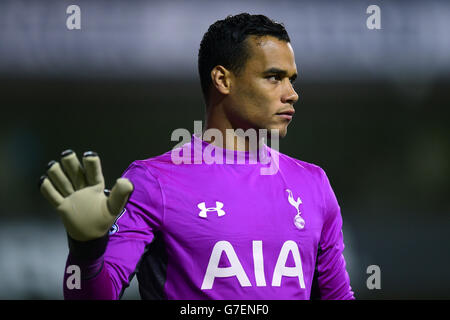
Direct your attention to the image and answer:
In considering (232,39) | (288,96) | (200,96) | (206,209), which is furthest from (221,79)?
(200,96)

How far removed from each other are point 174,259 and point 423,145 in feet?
29.5

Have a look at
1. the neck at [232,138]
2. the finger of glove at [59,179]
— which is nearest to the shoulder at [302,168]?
the neck at [232,138]

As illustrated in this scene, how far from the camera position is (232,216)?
277 cm

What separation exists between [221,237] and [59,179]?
0.75 metres

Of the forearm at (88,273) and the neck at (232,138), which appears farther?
the neck at (232,138)

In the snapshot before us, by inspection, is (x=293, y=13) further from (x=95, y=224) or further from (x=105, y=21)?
(x=95, y=224)

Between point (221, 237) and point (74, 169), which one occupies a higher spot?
point (74, 169)

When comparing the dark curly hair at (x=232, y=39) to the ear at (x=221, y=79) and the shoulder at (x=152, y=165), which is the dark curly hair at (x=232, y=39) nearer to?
the ear at (x=221, y=79)

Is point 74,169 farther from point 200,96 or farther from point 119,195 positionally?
point 200,96

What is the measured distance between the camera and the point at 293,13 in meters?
10.4

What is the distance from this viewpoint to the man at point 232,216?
2.64 meters

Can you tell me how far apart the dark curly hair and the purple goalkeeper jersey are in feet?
1.51

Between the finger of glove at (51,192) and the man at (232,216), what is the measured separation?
0.16 meters
